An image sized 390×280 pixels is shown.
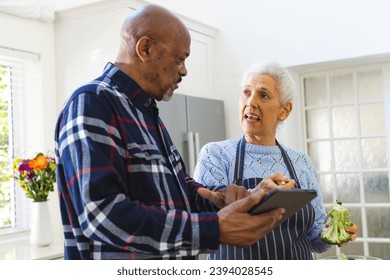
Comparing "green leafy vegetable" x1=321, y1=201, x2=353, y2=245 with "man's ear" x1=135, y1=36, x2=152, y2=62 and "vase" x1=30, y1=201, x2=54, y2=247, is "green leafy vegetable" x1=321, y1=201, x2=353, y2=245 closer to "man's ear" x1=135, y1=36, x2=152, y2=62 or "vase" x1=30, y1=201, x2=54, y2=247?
"man's ear" x1=135, y1=36, x2=152, y2=62

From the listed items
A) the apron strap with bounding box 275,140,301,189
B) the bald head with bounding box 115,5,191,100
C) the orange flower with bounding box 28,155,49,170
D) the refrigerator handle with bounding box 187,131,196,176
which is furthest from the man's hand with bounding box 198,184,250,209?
the refrigerator handle with bounding box 187,131,196,176

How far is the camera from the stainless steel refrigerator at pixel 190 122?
2359 mm

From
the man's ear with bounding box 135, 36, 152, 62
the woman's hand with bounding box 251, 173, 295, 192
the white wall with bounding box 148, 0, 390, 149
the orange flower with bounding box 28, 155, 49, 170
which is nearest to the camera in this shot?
the man's ear with bounding box 135, 36, 152, 62

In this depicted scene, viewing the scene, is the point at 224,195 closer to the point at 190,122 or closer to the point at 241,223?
the point at 241,223

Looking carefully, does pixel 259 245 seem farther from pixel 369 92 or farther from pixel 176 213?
Answer: pixel 369 92

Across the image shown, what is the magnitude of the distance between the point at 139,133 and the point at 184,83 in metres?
1.89

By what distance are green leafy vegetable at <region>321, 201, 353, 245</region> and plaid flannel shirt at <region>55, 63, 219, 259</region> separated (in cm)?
54

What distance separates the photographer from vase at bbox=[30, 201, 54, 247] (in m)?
1.97

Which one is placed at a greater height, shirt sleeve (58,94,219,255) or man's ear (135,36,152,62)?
man's ear (135,36,152,62)

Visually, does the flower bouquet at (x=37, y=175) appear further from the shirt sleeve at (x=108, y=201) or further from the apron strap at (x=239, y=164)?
the shirt sleeve at (x=108, y=201)

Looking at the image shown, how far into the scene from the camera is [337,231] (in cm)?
120

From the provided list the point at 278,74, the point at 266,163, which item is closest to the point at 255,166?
the point at 266,163

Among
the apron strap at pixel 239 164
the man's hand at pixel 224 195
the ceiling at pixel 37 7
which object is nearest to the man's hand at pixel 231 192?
the man's hand at pixel 224 195

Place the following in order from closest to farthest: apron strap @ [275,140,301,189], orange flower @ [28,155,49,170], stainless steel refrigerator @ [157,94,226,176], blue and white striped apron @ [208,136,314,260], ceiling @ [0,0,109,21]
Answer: blue and white striped apron @ [208,136,314,260] → apron strap @ [275,140,301,189] → orange flower @ [28,155,49,170] → ceiling @ [0,0,109,21] → stainless steel refrigerator @ [157,94,226,176]
